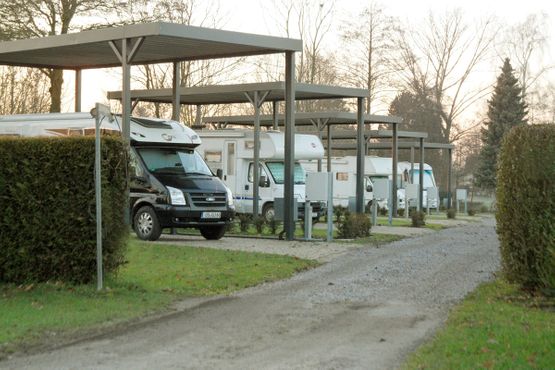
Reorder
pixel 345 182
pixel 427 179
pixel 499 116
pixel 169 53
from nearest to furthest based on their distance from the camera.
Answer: pixel 169 53
pixel 345 182
pixel 427 179
pixel 499 116

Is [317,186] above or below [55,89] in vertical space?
below

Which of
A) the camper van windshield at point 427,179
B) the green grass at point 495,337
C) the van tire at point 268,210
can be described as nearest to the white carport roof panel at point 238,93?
the van tire at point 268,210

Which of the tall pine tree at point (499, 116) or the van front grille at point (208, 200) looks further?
the tall pine tree at point (499, 116)

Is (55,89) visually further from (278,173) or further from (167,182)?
(167,182)

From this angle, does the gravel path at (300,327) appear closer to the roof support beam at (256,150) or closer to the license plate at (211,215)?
the license plate at (211,215)

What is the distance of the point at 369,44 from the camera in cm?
4909

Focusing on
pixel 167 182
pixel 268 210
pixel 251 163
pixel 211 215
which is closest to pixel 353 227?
pixel 211 215

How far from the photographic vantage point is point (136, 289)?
1112cm

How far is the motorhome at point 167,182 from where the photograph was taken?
60.0 feet

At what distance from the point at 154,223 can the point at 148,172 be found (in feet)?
3.61

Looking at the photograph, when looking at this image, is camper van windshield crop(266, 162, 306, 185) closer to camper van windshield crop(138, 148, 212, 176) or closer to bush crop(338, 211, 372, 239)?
bush crop(338, 211, 372, 239)

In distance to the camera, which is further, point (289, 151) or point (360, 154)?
point (360, 154)

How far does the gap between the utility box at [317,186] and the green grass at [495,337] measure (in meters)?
9.11

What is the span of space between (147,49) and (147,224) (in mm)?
3823
